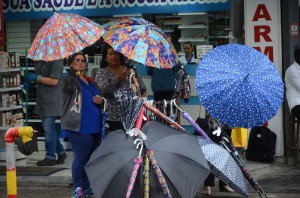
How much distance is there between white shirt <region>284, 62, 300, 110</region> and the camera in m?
10.4

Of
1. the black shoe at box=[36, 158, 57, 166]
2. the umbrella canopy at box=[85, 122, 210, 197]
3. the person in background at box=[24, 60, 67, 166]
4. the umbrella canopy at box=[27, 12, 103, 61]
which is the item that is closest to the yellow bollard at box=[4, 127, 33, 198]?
the umbrella canopy at box=[85, 122, 210, 197]

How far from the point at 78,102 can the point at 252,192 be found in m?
2.49

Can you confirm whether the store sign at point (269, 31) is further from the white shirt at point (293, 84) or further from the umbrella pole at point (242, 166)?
the umbrella pole at point (242, 166)

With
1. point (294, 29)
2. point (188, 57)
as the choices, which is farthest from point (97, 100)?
point (188, 57)

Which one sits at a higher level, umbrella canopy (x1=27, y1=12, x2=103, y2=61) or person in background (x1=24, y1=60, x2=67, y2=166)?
umbrella canopy (x1=27, y1=12, x2=103, y2=61)

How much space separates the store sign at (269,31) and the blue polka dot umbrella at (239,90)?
3.84 m

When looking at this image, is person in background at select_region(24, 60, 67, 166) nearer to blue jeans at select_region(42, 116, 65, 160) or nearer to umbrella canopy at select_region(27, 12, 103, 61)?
blue jeans at select_region(42, 116, 65, 160)

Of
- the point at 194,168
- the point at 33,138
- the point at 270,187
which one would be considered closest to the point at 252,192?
the point at 270,187

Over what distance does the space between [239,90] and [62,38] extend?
1.85 metres

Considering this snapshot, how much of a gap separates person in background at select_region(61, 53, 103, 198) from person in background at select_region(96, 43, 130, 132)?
0.11m

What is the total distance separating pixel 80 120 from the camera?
7945 millimetres

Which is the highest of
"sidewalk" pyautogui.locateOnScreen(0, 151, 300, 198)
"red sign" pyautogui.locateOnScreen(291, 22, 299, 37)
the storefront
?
the storefront

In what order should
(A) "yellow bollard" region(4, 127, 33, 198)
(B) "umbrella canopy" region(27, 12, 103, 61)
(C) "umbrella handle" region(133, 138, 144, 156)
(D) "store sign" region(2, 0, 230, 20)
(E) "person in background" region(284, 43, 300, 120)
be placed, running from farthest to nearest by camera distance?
(D) "store sign" region(2, 0, 230, 20) → (E) "person in background" region(284, 43, 300, 120) → (B) "umbrella canopy" region(27, 12, 103, 61) → (C) "umbrella handle" region(133, 138, 144, 156) → (A) "yellow bollard" region(4, 127, 33, 198)

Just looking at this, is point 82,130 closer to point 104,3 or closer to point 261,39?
point 261,39
